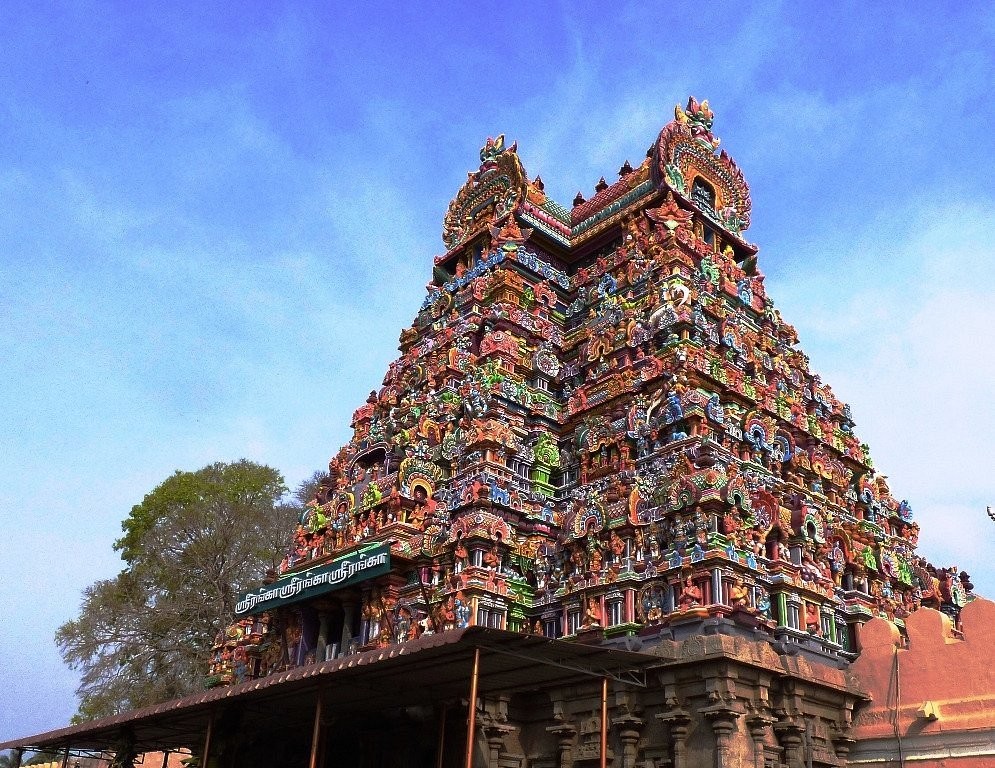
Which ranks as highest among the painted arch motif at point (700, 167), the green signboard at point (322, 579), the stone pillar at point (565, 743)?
the painted arch motif at point (700, 167)

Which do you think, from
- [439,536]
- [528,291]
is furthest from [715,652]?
[528,291]

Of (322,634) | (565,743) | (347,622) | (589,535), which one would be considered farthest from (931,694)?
(322,634)

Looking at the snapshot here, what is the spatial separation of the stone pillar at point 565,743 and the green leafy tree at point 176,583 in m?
19.5

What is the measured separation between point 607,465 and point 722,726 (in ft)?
25.3

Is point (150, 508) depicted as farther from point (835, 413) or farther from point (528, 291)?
point (835, 413)

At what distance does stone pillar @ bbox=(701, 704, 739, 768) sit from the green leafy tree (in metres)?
22.8

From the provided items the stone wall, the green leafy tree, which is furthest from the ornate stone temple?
the green leafy tree

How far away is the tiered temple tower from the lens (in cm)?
1931

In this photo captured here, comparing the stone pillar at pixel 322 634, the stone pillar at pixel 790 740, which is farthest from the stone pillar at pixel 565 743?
the stone pillar at pixel 322 634

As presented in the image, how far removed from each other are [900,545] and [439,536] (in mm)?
13087

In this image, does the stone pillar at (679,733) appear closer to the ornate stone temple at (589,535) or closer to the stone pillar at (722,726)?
the ornate stone temple at (589,535)

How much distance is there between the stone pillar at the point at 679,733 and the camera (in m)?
16.4

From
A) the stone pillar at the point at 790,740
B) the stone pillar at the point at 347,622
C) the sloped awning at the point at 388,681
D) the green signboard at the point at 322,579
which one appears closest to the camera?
the sloped awning at the point at 388,681

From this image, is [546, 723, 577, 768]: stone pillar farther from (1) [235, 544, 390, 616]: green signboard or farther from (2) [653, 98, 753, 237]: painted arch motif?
(2) [653, 98, 753, 237]: painted arch motif
